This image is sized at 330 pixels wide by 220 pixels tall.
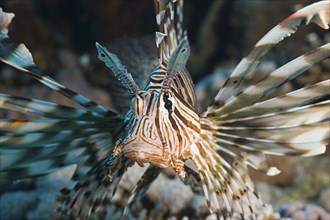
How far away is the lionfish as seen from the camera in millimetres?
2066

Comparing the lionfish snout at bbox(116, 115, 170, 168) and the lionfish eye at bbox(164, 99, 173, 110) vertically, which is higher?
the lionfish eye at bbox(164, 99, 173, 110)

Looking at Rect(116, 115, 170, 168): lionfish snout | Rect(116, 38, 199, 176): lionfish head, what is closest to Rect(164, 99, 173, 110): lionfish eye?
Rect(116, 38, 199, 176): lionfish head

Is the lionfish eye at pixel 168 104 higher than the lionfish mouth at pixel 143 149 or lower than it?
higher

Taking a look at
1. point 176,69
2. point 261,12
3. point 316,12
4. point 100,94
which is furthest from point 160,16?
point 261,12

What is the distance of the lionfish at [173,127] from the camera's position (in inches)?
81.4

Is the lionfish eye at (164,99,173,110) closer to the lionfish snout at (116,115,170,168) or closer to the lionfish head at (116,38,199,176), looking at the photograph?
the lionfish head at (116,38,199,176)

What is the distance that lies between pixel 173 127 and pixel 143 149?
0.27m

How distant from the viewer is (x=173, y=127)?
7.03 feet

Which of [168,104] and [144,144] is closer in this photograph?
[144,144]

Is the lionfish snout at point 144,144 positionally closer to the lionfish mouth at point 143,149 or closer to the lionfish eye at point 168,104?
the lionfish mouth at point 143,149

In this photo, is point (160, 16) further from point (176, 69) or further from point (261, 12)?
point (261, 12)

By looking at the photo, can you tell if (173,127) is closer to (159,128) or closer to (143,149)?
(159,128)

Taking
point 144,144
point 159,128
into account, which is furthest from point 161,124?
point 144,144

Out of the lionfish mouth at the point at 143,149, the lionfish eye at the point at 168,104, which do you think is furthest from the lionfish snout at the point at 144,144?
the lionfish eye at the point at 168,104
